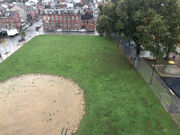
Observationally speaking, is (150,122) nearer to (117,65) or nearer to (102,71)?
(102,71)

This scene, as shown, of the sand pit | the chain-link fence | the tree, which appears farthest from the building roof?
the tree

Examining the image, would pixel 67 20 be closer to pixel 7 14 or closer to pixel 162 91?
pixel 7 14

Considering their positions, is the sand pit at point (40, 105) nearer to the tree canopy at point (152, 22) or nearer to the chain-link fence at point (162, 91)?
the chain-link fence at point (162, 91)

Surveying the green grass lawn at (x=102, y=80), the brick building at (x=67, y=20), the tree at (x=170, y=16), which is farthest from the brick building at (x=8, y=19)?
the tree at (x=170, y=16)

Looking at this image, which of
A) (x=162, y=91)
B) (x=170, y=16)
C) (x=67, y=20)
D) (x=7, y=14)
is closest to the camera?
(x=162, y=91)

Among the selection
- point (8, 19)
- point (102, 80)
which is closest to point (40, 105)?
point (102, 80)

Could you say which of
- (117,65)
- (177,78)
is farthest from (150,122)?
(117,65)
